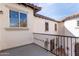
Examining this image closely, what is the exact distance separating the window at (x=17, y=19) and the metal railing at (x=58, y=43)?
0.28m

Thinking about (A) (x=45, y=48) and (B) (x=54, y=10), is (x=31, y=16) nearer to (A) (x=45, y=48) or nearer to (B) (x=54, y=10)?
(B) (x=54, y=10)

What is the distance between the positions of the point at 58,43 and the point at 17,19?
775 millimetres

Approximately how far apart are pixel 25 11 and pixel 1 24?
0.44 m

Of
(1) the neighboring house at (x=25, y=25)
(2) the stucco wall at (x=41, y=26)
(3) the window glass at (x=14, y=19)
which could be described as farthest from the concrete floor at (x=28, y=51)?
(3) the window glass at (x=14, y=19)

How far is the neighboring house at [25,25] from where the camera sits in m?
2.26

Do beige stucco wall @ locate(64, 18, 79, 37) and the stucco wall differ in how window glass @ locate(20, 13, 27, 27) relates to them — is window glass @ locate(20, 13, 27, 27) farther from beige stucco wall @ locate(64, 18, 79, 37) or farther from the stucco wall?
beige stucco wall @ locate(64, 18, 79, 37)

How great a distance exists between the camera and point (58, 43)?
2344mm

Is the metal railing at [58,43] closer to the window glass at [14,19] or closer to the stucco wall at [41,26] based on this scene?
the stucco wall at [41,26]

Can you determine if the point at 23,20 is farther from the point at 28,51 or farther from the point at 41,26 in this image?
the point at 28,51

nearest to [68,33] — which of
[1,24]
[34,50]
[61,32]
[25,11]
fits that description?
[61,32]

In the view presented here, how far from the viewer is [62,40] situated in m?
2.31

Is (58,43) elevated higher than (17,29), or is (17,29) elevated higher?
(17,29)

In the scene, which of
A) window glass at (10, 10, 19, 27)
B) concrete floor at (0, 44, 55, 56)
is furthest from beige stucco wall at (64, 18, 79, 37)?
window glass at (10, 10, 19, 27)

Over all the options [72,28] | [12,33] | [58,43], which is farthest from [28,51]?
[72,28]
